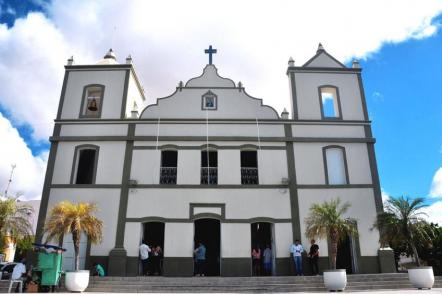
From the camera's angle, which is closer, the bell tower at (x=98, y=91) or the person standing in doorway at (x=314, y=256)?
the person standing in doorway at (x=314, y=256)

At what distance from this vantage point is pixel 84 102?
1905 centimetres

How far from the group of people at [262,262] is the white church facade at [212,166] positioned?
32cm

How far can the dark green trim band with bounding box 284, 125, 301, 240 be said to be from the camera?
16.6m

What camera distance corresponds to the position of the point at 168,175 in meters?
17.6

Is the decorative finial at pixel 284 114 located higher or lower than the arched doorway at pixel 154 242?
higher

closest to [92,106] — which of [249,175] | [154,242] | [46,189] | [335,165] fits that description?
[46,189]

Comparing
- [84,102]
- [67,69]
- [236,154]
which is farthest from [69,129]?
[236,154]

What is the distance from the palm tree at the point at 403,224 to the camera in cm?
1385

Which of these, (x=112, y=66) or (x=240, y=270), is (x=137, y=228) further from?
(x=112, y=66)

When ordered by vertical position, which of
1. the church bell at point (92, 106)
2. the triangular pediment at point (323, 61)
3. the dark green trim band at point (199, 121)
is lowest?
the dark green trim band at point (199, 121)

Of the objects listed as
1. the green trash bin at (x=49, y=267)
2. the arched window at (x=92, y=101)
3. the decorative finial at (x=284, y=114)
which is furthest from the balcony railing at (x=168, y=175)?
the decorative finial at (x=284, y=114)

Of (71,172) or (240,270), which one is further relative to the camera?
(71,172)

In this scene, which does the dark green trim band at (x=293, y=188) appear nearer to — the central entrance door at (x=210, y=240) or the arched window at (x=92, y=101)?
the central entrance door at (x=210, y=240)

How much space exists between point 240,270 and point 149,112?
28.5ft
